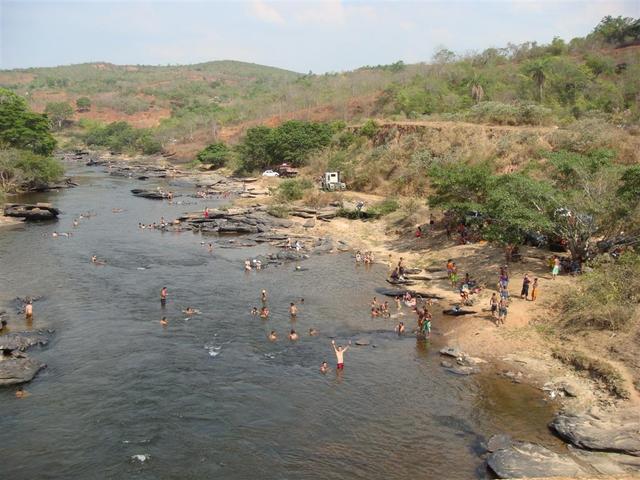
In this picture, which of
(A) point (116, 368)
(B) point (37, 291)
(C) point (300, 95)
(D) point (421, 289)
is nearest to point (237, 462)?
(A) point (116, 368)

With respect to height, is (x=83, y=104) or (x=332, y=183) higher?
(x=83, y=104)

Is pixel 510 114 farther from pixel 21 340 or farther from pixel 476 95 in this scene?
pixel 21 340

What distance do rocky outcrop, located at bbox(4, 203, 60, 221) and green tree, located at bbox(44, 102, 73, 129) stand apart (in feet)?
361

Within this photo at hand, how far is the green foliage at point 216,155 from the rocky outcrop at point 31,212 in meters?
43.8

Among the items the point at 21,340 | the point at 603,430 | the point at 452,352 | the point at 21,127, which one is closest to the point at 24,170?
the point at 21,127

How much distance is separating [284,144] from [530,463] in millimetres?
71142

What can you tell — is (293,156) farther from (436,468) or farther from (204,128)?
(436,468)

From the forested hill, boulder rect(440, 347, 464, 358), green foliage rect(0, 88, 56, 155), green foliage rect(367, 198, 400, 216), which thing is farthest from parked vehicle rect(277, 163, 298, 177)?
boulder rect(440, 347, 464, 358)

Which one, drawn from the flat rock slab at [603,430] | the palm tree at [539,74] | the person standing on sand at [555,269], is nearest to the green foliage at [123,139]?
the palm tree at [539,74]

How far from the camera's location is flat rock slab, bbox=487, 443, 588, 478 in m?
17.3

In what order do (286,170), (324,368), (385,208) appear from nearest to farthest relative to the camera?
1. (324,368)
2. (385,208)
3. (286,170)

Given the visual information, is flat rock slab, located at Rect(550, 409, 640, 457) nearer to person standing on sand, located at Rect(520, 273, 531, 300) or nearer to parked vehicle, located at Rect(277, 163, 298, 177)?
person standing on sand, located at Rect(520, 273, 531, 300)

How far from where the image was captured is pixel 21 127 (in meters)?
74.8

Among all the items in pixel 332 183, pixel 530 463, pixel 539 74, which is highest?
pixel 539 74
